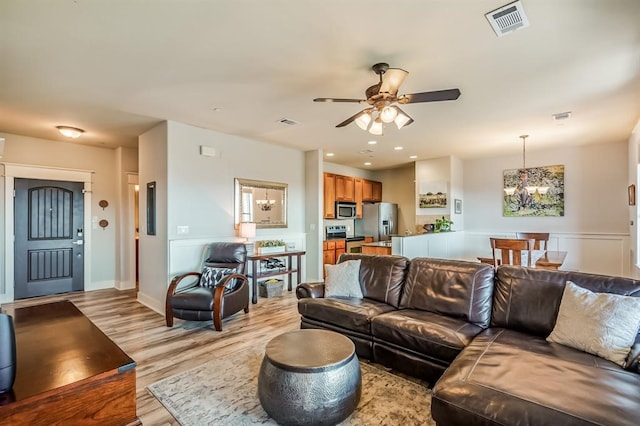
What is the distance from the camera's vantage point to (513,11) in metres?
2.10

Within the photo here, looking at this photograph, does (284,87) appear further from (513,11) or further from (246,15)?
(513,11)

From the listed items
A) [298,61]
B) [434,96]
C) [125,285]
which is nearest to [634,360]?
[434,96]

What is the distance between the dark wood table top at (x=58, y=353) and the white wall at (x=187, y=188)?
89.2 inches

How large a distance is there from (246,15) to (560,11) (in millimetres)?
2098

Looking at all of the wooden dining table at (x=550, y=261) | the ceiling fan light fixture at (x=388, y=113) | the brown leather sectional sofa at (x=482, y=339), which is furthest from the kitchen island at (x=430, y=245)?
the ceiling fan light fixture at (x=388, y=113)

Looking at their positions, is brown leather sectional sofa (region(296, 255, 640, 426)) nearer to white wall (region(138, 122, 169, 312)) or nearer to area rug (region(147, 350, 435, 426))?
area rug (region(147, 350, 435, 426))

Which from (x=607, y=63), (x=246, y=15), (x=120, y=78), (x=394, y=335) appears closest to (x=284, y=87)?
(x=246, y=15)

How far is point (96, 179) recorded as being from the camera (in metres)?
6.05

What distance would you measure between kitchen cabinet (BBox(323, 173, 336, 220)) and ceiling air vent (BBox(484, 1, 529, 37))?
17.3 feet

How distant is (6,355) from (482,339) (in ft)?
8.85

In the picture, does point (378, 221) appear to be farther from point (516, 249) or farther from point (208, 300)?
point (208, 300)

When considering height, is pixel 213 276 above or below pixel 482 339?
above

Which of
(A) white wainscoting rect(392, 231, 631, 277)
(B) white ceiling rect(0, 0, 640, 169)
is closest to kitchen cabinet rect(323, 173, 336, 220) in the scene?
(A) white wainscoting rect(392, 231, 631, 277)

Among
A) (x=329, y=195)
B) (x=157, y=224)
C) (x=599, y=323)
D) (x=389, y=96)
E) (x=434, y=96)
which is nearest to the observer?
(x=599, y=323)
